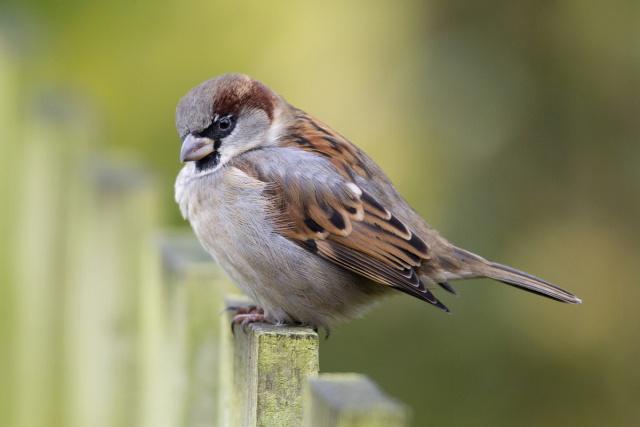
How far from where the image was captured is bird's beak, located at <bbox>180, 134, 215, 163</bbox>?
9.08 feet

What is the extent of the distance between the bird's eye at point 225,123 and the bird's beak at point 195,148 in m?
0.05

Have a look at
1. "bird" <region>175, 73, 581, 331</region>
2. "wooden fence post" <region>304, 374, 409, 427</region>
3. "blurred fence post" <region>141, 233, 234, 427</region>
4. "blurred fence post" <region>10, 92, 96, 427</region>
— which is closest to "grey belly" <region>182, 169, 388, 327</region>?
"bird" <region>175, 73, 581, 331</region>

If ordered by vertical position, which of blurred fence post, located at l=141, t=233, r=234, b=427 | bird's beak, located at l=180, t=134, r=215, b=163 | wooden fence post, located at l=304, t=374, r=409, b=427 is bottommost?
wooden fence post, located at l=304, t=374, r=409, b=427

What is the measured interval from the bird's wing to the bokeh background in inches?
60.9

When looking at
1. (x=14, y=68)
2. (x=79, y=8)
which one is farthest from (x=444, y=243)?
(x=79, y=8)

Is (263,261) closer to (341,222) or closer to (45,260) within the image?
(341,222)

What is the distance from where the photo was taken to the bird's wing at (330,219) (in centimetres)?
262

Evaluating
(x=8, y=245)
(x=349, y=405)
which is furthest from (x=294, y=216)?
(x=349, y=405)

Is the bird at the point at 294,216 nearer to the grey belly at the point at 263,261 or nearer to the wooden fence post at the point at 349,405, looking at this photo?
the grey belly at the point at 263,261

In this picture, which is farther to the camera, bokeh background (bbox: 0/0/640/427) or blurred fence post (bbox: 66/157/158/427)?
bokeh background (bbox: 0/0/640/427)

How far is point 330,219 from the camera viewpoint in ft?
8.66

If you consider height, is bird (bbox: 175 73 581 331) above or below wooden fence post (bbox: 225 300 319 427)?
above

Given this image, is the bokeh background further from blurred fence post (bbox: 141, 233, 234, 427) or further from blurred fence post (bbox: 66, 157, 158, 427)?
blurred fence post (bbox: 141, 233, 234, 427)

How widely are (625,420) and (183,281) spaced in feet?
9.91
